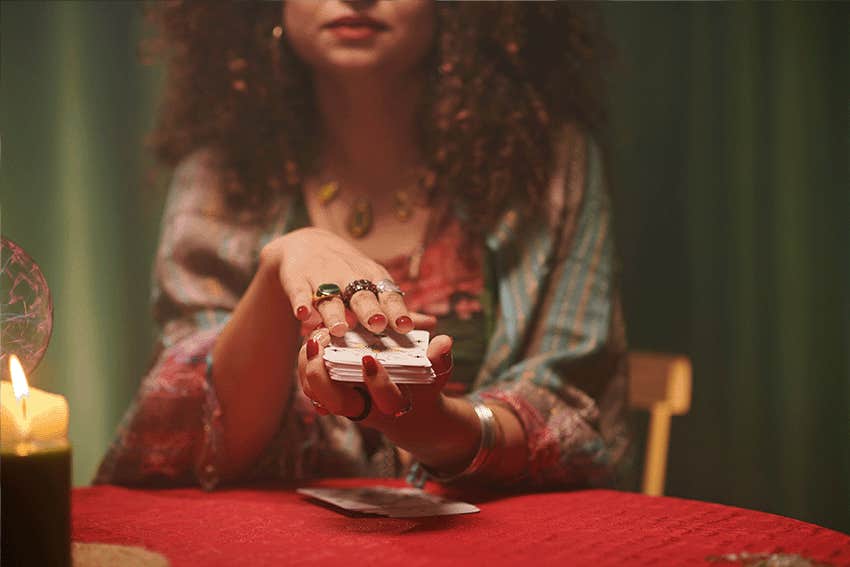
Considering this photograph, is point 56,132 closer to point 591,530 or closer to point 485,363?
point 485,363

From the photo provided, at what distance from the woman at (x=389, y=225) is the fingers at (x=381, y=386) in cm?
24

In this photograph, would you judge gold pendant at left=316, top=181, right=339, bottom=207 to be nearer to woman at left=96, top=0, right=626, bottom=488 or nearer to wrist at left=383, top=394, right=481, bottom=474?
woman at left=96, top=0, right=626, bottom=488

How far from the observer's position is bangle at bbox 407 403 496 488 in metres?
1.05

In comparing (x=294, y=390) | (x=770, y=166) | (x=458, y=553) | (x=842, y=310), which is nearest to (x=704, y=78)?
(x=770, y=166)

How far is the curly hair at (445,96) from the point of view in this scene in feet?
4.64

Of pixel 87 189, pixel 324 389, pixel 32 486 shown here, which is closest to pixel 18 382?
pixel 32 486

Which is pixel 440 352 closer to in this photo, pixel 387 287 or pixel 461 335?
pixel 387 287

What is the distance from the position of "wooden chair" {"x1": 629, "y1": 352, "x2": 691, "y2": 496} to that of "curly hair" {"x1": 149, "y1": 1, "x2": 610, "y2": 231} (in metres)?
0.53

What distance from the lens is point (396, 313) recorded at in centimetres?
88

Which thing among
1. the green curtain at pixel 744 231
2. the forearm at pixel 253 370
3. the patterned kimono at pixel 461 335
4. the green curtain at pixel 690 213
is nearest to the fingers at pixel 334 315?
the forearm at pixel 253 370

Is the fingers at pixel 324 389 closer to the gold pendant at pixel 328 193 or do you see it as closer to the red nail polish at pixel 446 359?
the red nail polish at pixel 446 359

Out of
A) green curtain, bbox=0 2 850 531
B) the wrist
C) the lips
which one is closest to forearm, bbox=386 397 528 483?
the wrist

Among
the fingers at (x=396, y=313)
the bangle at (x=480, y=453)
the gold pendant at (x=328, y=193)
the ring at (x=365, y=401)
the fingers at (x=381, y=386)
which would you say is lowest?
the bangle at (x=480, y=453)

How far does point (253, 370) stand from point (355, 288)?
31 cm
